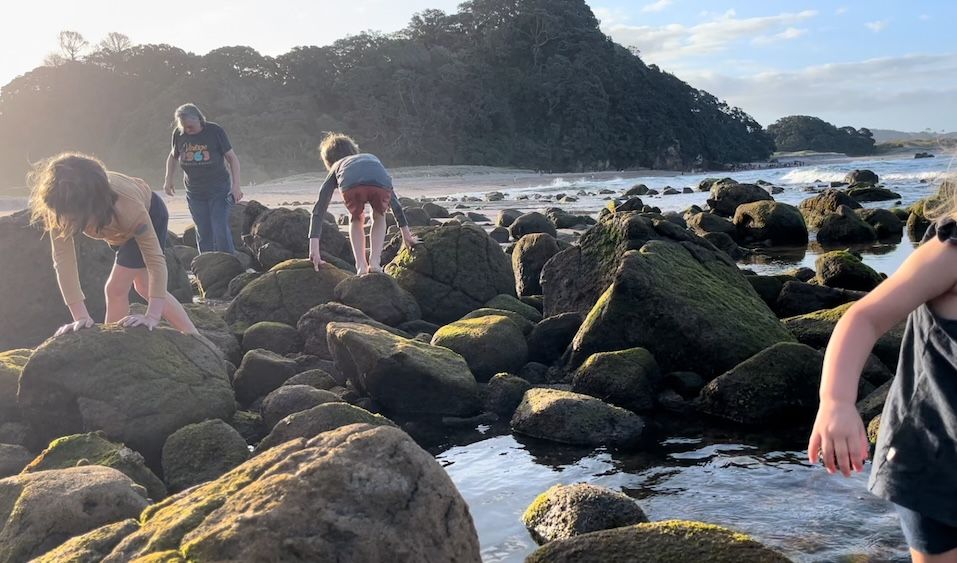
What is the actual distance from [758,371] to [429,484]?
158 inches

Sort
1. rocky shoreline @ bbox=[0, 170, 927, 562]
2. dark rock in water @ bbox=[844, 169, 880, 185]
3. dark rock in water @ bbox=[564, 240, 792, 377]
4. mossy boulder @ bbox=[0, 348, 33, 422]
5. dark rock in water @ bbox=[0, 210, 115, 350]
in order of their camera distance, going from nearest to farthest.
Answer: rocky shoreline @ bbox=[0, 170, 927, 562], mossy boulder @ bbox=[0, 348, 33, 422], dark rock in water @ bbox=[564, 240, 792, 377], dark rock in water @ bbox=[0, 210, 115, 350], dark rock in water @ bbox=[844, 169, 880, 185]

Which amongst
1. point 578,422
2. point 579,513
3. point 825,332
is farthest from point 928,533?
point 825,332

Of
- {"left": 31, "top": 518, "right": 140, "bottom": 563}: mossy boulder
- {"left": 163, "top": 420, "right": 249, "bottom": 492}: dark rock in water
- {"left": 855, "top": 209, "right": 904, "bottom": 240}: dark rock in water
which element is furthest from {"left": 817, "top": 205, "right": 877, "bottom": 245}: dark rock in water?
{"left": 31, "top": 518, "right": 140, "bottom": 563}: mossy boulder

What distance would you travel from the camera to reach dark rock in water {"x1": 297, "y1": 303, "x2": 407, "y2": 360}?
24.3ft

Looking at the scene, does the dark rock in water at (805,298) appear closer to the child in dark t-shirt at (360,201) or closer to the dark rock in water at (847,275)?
the dark rock in water at (847,275)

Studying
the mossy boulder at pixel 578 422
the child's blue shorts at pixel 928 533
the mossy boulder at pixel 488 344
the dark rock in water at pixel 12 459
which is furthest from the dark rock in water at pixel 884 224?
the child's blue shorts at pixel 928 533

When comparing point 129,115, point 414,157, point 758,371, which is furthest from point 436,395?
point 129,115

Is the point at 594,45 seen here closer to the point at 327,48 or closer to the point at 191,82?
the point at 327,48

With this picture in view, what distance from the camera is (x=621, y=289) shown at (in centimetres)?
700

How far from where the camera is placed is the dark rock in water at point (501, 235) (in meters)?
17.3

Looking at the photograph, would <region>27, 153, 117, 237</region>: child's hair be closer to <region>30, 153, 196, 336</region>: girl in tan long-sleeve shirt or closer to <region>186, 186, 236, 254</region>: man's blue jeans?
<region>30, 153, 196, 336</region>: girl in tan long-sleeve shirt

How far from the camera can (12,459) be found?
4965 millimetres

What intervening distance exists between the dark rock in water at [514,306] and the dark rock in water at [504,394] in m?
2.01

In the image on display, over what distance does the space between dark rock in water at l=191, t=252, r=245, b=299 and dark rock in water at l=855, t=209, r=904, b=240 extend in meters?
14.0
